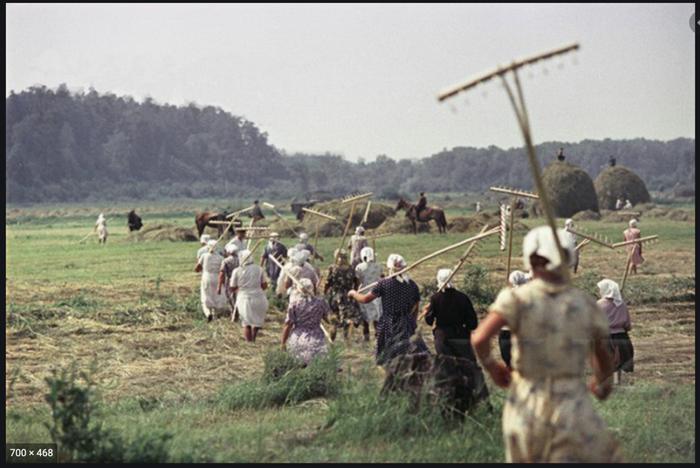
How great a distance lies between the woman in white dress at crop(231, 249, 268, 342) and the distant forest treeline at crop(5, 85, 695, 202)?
23.5 metres

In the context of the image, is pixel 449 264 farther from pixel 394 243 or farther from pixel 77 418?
pixel 77 418

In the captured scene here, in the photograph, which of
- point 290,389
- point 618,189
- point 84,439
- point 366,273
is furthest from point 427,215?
point 84,439

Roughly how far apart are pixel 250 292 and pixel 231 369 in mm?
1352

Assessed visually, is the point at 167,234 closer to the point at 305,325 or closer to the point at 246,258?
the point at 246,258

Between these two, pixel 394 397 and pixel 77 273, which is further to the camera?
pixel 77 273

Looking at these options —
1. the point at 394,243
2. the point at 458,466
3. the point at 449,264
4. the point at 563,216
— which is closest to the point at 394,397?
the point at 458,466

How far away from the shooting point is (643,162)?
160 ft

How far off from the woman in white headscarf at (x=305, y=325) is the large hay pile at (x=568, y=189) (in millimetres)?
29690

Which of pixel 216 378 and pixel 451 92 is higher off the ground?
pixel 451 92

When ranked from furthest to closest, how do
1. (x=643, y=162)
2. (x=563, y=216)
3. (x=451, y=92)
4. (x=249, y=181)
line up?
1. (x=643, y=162)
2. (x=249, y=181)
3. (x=563, y=216)
4. (x=451, y=92)

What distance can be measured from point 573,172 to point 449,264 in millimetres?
16480

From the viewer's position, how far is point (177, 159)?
45.7 metres

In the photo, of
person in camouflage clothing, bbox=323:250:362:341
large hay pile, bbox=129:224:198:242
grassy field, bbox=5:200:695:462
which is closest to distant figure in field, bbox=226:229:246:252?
grassy field, bbox=5:200:695:462

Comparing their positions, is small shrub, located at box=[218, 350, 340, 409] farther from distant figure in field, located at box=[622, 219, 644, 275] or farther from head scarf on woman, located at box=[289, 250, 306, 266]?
distant figure in field, located at box=[622, 219, 644, 275]
